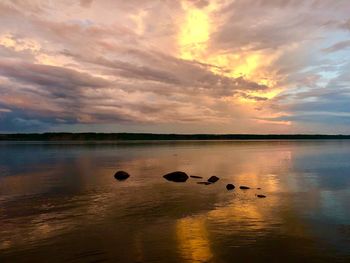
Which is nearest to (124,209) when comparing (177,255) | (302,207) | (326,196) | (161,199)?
(161,199)

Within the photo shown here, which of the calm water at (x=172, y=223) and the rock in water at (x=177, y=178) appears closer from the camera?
the calm water at (x=172, y=223)

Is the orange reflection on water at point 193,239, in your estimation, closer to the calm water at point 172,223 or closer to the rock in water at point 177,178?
the calm water at point 172,223

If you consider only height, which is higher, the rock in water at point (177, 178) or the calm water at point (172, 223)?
the rock in water at point (177, 178)

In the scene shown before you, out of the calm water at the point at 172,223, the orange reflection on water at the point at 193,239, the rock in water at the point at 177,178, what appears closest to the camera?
the orange reflection on water at the point at 193,239

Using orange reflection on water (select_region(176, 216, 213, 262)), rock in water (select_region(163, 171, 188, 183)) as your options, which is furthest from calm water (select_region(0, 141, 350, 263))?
rock in water (select_region(163, 171, 188, 183))

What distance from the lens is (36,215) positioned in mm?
21875

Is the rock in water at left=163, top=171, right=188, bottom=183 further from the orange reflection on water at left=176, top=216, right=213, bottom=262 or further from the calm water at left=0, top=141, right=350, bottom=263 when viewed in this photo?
the orange reflection on water at left=176, top=216, right=213, bottom=262

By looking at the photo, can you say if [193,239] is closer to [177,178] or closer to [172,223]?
[172,223]

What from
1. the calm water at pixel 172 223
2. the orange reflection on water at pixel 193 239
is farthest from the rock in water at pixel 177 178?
the orange reflection on water at pixel 193 239

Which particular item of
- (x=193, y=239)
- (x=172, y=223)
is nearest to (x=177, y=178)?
(x=172, y=223)

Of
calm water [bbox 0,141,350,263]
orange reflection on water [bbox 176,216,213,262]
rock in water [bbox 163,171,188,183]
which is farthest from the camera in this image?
rock in water [bbox 163,171,188,183]

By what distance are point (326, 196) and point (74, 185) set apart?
23932mm

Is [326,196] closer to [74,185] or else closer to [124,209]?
[124,209]

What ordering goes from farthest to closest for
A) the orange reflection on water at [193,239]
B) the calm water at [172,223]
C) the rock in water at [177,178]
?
the rock in water at [177,178] → the calm water at [172,223] → the orange reflection on water at [193,239]
